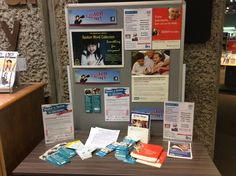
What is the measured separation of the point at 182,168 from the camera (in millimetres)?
1081

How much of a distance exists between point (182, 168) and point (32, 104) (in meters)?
0.95

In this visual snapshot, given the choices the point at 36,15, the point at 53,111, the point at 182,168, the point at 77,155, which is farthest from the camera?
the point at 36,15

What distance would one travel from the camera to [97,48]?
1.36 metres

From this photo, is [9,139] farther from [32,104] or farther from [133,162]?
[133,162]

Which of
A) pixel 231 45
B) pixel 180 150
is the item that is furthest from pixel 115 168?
pixel 231 45

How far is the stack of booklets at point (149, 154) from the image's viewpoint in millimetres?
1129

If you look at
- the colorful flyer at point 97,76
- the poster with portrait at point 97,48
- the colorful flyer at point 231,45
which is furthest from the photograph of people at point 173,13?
the colorful flyer at point 231,45

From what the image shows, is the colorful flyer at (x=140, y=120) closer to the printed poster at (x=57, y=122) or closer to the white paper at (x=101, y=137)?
the white paper at (x=101, y=137)

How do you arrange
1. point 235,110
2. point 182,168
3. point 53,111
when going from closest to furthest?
1. point 182,168
2. point 53,111
3. point 235,110

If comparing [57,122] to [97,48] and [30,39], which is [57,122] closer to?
[97,48]

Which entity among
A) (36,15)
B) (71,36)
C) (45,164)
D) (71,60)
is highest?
(36,15)

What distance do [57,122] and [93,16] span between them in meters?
0.63

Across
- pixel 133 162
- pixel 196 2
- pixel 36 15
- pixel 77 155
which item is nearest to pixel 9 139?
pixel 77 155

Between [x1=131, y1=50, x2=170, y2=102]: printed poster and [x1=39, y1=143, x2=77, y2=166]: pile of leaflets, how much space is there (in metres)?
0.48
